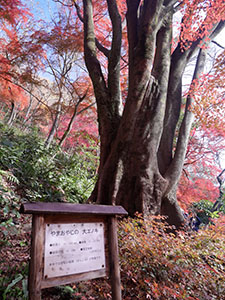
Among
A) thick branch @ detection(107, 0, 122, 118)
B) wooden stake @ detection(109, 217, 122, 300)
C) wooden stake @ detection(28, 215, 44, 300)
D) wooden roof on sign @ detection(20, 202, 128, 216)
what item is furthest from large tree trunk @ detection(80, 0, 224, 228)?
wooden stake @ detection(28, 215, 44, 300)

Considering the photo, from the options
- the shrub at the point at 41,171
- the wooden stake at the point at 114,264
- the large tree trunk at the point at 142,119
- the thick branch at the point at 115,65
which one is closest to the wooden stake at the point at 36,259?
the wooden stake at the point at 114,264

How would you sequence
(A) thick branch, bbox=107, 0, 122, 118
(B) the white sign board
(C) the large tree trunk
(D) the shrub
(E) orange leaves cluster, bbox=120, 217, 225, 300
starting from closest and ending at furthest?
(B) the white sign board → (E) orange leaves cluster, bbox=120, 217, 225, 300 → (C) the large tree trunk → (D) the shrub → (A) thick branch, bbox=107, 0, 122, 118

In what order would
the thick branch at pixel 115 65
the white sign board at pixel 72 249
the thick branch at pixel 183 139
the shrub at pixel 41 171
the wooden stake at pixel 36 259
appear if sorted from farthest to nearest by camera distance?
1. the thick branch at pixel 115 65
2. the shrub at pixel 41 171
3. the thick branch at pixel 183 139
4. the white sign board at pixel 72 249
5. the wooden stake at pixel 36 259

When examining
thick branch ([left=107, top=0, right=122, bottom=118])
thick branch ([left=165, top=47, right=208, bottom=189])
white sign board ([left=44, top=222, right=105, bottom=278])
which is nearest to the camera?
white sign board ([left=44, top=222, right=105, bottom=278])

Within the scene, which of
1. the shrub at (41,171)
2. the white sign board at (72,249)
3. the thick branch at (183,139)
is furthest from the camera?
the shrub at (41,171)

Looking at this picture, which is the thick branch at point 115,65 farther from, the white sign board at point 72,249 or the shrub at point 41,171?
the white sign board at point 72,249

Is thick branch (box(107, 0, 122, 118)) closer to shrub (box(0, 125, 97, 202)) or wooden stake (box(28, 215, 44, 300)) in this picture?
shrub (box(0, 125, 97, 202))

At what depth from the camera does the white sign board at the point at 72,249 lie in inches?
62.0

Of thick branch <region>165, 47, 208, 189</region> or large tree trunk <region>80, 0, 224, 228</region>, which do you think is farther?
thick branch <region>165, 47, 208, 189</region>

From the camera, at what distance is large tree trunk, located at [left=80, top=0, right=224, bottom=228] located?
13.0 feet

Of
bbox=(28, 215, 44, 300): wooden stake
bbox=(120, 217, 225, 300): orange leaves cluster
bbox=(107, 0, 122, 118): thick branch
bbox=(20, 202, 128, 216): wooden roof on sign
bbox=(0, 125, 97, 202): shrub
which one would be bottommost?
bbox=(120, 217, 225, 300): orange leaves cluster

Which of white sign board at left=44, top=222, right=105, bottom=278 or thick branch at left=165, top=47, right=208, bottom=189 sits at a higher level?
thick branch at left=165, top=47, right=208, bottom=189

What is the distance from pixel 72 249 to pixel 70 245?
0.13 ft

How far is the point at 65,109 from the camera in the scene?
9977 millimetres
